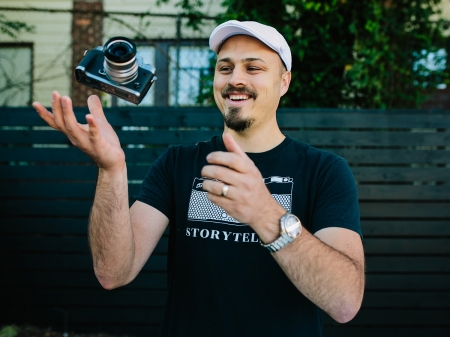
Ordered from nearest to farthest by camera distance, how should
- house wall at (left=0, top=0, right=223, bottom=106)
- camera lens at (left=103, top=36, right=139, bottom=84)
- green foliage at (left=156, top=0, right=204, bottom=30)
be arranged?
camera lens at (left=103, top=36, right=139, bottom=84) → green foliage at (left=156, top=0, right=204, bottom=30) → house wall at (left=0, top=0, right=223, bottom=106)

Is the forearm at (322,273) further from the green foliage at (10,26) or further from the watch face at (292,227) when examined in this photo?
the green foliage at (10,26)

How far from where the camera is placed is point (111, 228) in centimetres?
140

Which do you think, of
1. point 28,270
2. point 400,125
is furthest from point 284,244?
point 28,270

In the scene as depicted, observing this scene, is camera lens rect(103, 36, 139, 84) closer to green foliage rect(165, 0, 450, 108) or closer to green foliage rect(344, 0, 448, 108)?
green foliage rect(165, 0, 450, 108)

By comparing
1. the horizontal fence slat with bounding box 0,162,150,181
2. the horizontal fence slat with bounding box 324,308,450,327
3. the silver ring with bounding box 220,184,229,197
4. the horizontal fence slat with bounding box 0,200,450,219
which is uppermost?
the silver ring with bounding box 220,184,229,197

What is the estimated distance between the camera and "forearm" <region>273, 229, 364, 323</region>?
1192 millimetres

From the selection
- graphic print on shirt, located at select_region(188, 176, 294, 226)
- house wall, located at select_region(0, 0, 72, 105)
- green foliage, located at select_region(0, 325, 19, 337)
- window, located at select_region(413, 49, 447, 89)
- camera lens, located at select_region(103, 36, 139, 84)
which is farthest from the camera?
house wall, located at select_region(0, 0, 72, 105)

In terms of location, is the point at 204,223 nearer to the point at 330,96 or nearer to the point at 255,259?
the point at 255,259

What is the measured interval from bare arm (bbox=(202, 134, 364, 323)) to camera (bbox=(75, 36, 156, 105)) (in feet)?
1.66

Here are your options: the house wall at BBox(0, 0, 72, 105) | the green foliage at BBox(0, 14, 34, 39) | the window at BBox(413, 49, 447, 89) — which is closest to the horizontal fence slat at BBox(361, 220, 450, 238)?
the window at BBox(413, 49, 447, 89)

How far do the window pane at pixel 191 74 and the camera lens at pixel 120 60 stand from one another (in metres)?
3.04

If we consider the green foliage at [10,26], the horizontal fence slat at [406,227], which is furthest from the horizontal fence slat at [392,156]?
the green foliage at [10,26]

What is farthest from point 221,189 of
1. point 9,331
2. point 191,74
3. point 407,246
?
point 191,74

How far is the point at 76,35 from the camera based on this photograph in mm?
5258
